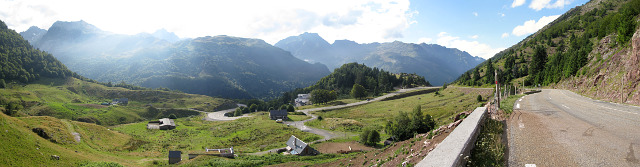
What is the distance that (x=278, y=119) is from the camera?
11706 centimetres

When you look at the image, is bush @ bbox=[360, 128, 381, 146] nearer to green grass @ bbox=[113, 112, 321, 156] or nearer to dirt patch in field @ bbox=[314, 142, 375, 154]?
dirt patch in field @ bbox=[314, 142, 375, 154]

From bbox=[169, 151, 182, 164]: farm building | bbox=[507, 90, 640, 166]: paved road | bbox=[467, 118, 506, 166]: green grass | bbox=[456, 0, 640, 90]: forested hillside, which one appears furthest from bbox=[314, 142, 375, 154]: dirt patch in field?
bbox=[467, 118, 506, 166]: green grass

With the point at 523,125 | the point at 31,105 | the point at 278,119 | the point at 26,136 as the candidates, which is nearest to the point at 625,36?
the point at 523,125

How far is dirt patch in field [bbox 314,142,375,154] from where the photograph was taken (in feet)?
197

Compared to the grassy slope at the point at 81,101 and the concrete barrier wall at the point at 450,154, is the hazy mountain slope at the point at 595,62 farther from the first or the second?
the grassy slope at the point at 81,101

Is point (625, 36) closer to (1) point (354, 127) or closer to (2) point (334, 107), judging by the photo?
(1) point (354, 127)

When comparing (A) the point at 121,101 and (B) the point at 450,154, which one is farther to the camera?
(A) the point at 121,101

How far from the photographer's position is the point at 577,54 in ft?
234

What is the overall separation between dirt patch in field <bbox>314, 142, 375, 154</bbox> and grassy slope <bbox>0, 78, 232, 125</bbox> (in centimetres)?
9592

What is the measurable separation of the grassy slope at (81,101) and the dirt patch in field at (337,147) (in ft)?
315

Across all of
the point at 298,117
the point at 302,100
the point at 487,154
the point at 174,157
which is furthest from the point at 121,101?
the point at 487,154

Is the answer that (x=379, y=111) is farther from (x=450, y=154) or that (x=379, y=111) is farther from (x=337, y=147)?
(x=450, y=154)

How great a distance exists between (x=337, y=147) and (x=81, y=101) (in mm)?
170827

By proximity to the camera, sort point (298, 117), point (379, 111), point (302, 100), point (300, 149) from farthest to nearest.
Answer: point (302, 100)
point (298, 117)
point (379, 111)
point (300, 149)
